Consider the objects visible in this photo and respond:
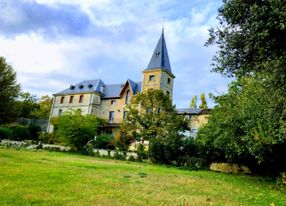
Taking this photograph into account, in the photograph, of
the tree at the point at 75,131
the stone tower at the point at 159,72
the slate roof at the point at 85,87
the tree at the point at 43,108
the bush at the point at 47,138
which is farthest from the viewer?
the tree at the point at 43,108

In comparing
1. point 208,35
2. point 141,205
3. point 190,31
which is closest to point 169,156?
point 190,31

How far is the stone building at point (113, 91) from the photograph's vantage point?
137 ft

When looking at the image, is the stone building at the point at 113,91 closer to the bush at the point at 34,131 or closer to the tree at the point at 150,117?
the bush at the point at 34,131

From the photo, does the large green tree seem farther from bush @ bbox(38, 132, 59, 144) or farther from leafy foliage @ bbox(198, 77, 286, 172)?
bush @ bbox(38, 132, 59, 144)

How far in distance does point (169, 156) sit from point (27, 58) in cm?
1330

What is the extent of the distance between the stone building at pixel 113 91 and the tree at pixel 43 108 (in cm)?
602

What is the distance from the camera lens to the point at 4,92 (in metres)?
35.0

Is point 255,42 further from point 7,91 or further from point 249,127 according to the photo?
point 7,91

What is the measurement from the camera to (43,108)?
55562mm

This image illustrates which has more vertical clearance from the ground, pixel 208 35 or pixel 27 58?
pixel 27 58

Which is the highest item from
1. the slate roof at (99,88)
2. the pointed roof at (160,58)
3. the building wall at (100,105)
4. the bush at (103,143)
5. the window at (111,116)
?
the pointed roof at (160,58)

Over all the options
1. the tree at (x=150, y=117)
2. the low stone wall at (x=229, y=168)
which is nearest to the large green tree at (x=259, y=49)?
the low stone wall at (x=229, y=168)

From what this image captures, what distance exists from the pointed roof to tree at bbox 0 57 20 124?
18934 millimetres

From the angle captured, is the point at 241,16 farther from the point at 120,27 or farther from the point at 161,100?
the point at 161,100
